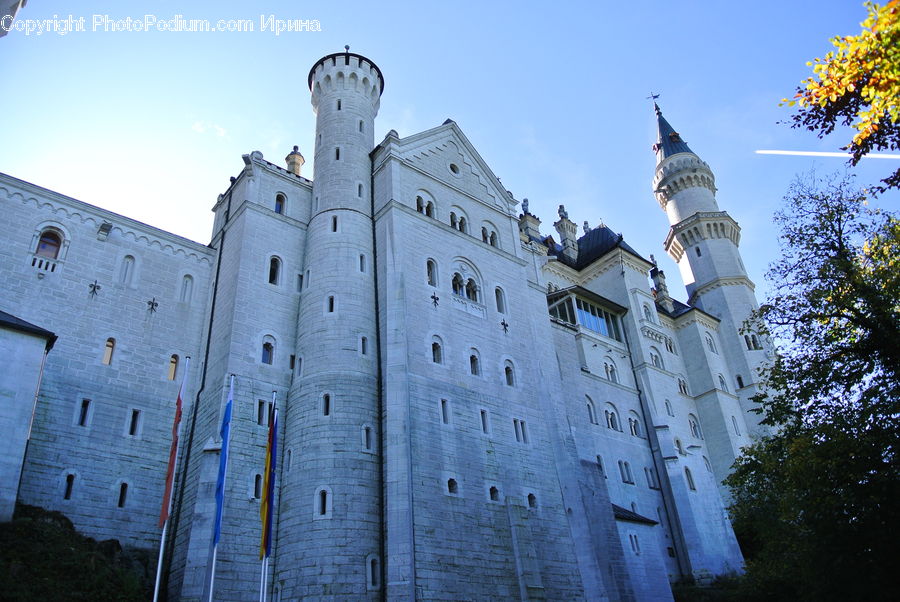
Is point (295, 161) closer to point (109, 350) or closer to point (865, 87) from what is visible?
point (109, 350)

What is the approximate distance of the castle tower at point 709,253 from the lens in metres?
52.5

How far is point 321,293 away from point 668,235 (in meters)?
41.9

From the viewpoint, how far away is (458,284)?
33.2 meters

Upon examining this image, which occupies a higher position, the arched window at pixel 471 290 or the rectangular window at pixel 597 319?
the rectangular window at pixel 597 319

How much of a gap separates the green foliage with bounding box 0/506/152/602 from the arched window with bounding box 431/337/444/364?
13.6 m

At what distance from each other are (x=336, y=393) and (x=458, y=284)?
31.6 feet

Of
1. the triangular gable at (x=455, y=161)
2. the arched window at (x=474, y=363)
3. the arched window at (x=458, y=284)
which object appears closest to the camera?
the arched window at (x=474, y=363)

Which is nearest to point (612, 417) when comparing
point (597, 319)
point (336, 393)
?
point (597, 319)

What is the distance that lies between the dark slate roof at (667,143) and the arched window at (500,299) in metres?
36.5

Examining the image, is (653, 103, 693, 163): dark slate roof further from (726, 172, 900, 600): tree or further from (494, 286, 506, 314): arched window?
(726, 172, 900, 600): tree

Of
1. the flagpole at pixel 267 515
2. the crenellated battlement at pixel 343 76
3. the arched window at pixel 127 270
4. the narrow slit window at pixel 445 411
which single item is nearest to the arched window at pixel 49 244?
the arched window at pixel 127 270

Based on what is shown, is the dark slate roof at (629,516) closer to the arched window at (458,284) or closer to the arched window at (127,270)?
the arched window at (458,284)

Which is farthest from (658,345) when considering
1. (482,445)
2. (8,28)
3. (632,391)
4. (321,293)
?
(8,28)

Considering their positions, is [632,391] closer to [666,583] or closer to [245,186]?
[666,583]
